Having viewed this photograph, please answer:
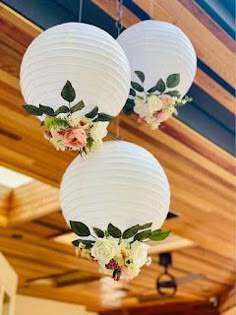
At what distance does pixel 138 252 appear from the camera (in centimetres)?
97

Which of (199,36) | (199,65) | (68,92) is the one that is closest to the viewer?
(68,92)

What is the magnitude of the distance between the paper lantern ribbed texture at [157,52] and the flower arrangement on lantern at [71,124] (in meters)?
0.25

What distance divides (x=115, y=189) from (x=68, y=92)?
20cm

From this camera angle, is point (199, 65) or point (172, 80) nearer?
point (172, 80)

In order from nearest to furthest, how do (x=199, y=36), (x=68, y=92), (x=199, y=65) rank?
1. (x=68, y=92)
2. (x=199, y=36)
3. (x=199, y=65)

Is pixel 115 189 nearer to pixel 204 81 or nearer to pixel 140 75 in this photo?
pixel 140 75

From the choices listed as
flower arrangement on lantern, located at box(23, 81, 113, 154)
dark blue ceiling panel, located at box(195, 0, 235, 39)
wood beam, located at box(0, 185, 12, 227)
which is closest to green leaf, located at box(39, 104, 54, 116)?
flower arrangement on lantern, located at box(23, 81, 113, 154)

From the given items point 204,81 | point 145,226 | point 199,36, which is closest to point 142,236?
point 145,226

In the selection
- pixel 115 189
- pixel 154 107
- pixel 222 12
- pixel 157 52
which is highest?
pixel 222 12

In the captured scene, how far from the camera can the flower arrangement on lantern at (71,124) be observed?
37.0 inches

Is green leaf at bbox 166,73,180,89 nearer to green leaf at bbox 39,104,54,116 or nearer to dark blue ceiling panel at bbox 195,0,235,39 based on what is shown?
green leaf at bbox 39,104,54,116

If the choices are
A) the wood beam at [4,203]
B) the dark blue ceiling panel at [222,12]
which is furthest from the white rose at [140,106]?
the wood beam at [4,203]

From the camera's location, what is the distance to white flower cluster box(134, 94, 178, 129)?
116cm

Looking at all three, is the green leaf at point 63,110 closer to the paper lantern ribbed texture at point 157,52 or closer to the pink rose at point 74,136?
the pink rose at point 74,136
